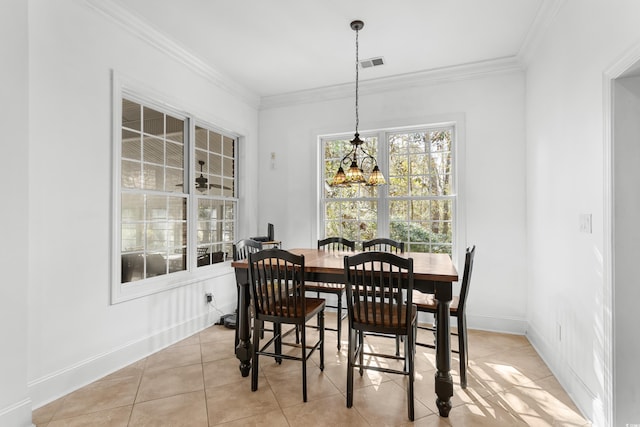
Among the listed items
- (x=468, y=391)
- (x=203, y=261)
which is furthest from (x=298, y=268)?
(x=203, y=261)

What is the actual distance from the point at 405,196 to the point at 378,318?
227cm

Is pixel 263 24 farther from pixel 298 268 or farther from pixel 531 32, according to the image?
pixel 531 32

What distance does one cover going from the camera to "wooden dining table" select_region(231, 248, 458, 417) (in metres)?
2.13

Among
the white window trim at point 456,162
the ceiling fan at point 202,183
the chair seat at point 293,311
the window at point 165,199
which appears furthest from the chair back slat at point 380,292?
the ceiling fan at point 202,183

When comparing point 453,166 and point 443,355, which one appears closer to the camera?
point 443,355

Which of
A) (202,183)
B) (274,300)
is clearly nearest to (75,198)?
(202,183)

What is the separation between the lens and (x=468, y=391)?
242 cm

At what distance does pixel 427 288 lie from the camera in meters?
2.23

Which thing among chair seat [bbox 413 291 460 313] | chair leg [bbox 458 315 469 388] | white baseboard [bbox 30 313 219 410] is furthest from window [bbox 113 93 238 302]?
chair leg [bbox 458 315 469 388]

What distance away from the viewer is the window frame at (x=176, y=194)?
2.75 meters

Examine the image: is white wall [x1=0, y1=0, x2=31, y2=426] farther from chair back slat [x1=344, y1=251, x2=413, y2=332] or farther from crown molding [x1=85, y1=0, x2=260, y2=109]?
chair back slat [x1=344, y1=251, x2=413, y2=332]

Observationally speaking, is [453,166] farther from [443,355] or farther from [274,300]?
[274,300]

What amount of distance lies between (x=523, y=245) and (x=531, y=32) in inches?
82.0

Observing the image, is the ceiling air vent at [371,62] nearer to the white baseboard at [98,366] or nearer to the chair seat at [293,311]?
the chair seat at [293,311]
